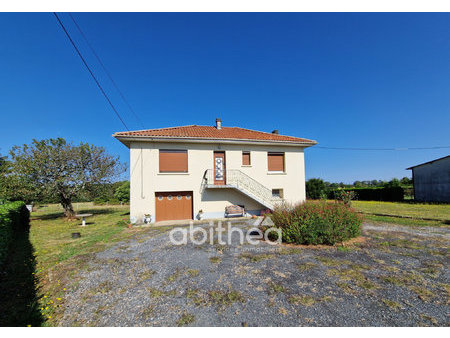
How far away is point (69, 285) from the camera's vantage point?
3873 mm

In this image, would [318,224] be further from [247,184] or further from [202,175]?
[202,175]

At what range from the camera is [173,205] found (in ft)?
36.8

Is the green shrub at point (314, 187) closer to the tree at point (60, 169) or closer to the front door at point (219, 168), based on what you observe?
the front door at point (219, 168)

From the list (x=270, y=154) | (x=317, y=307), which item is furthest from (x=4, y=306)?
(x=270, y=154)

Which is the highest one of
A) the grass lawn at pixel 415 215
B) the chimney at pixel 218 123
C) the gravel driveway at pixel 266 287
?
the chimney at pixel 218 123

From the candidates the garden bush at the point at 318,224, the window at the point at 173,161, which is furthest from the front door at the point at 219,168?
the garden bush at the point at 318,224

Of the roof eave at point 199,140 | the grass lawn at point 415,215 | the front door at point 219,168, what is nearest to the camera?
the grass lawn at point 415,215

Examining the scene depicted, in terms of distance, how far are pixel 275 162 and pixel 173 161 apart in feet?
22.8

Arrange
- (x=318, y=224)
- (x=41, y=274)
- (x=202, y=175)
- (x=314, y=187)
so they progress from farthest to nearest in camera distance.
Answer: (x=314, y=187)
(x=202, y=175)
(x=318, y=224)
(x=41, y=274)

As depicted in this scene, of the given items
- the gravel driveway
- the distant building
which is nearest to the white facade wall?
the gravel driveway

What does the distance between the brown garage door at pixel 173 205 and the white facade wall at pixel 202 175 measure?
1.34 feet

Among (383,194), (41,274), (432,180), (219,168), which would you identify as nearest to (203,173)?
(219,168)

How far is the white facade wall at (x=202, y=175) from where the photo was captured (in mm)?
10430
